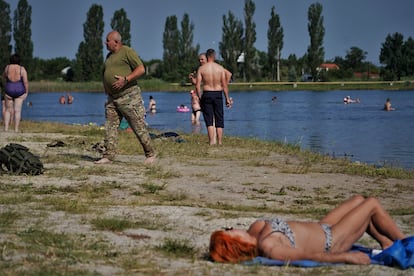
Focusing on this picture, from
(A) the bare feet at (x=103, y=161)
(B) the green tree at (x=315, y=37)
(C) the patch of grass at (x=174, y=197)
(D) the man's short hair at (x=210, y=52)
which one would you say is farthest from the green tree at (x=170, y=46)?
(C) the patch of grass at (x=174, y=197)

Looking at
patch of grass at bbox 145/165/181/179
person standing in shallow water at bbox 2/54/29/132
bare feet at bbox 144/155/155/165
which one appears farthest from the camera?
person standing in shallow water at bbox 2/54/29/132

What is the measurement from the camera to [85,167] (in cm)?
1134

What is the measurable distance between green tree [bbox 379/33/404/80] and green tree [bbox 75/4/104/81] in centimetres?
3519

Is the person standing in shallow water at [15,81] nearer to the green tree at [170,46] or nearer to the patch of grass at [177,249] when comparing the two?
the patch of grass at [177,249]

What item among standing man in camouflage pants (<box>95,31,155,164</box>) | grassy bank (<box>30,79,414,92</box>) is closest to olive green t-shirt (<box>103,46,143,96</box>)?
standing man in camouflage pants (<box>95,31,155,164</box>)

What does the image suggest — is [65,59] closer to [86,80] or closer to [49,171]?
[86,80]

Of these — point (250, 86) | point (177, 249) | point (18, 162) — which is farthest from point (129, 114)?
point (250, 86)

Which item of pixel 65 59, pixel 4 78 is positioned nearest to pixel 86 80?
pixel 65 59

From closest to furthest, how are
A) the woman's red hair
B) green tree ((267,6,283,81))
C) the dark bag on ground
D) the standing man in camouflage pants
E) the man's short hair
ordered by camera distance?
the woman's red hair
the dark bag on ground
the standing man in camouflage pants
the man's short hair
green tree ((267,6,283,81))

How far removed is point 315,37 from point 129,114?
82056 millimetres

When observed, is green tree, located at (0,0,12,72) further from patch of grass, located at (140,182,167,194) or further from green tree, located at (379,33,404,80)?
patch of grass, located at (140,182,167,194)

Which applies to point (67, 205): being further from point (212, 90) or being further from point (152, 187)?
point (212, 90)

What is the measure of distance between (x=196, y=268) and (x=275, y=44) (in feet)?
304

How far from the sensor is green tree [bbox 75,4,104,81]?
3627 inches
